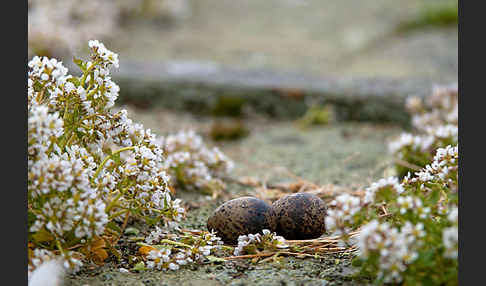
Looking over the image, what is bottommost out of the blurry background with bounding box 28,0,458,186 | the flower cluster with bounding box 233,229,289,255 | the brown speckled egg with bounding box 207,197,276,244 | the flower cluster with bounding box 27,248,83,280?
the flower cluster with bounding box 27,248,83,280

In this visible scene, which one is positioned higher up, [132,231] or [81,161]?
[81,161]

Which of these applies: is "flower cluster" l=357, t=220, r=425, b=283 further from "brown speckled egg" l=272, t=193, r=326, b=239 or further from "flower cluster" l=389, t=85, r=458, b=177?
"flower cluster" l=389, t=85, r=458, b=177

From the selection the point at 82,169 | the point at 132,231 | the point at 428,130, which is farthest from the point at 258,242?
the point at 428,130

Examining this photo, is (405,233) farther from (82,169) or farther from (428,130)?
(428,130)

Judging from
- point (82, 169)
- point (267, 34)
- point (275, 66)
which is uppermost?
point (267, 34)

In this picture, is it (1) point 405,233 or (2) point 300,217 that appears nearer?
(1) point 405,233

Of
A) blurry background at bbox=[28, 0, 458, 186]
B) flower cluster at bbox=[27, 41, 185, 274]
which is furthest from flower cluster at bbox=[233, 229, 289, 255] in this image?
blurry background at bbox=[28, 0, 458, 186]
